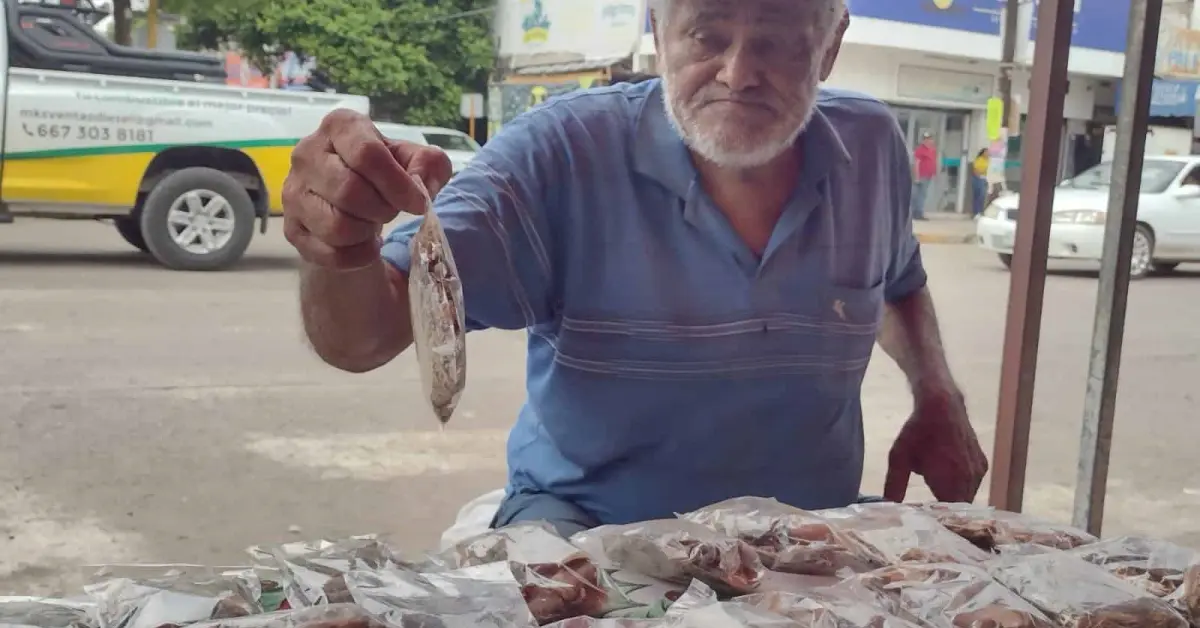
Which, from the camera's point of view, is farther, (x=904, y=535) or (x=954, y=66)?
(x=954, y=66)

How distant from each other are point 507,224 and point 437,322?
27.1 inches

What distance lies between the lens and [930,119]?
1948 cm

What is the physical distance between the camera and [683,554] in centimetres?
109

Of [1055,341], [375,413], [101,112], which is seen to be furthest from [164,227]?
[1055,341]

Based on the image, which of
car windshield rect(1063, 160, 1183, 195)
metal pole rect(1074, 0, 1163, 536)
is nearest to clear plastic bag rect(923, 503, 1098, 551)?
metal pole rect(1074, 0, 1163, 536)

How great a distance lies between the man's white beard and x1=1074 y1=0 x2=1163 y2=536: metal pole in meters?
0.89

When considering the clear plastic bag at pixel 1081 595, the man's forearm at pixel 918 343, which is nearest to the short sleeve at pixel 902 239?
the man's forearm at pixel 918 343

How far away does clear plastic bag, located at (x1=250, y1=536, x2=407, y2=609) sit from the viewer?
946 millimetres

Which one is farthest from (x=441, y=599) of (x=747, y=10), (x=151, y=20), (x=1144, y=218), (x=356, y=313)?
(x=151, y=20)

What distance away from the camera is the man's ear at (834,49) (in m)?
1.76

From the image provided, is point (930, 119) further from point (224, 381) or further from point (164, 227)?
point (224, 381)

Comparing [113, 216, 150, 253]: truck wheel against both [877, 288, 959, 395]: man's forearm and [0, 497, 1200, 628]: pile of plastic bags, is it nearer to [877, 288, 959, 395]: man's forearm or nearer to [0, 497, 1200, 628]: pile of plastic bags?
[877, 288, 959, 395]: man's forearm

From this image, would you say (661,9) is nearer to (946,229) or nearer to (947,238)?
(947,238)

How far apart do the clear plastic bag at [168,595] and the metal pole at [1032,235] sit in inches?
75.1
